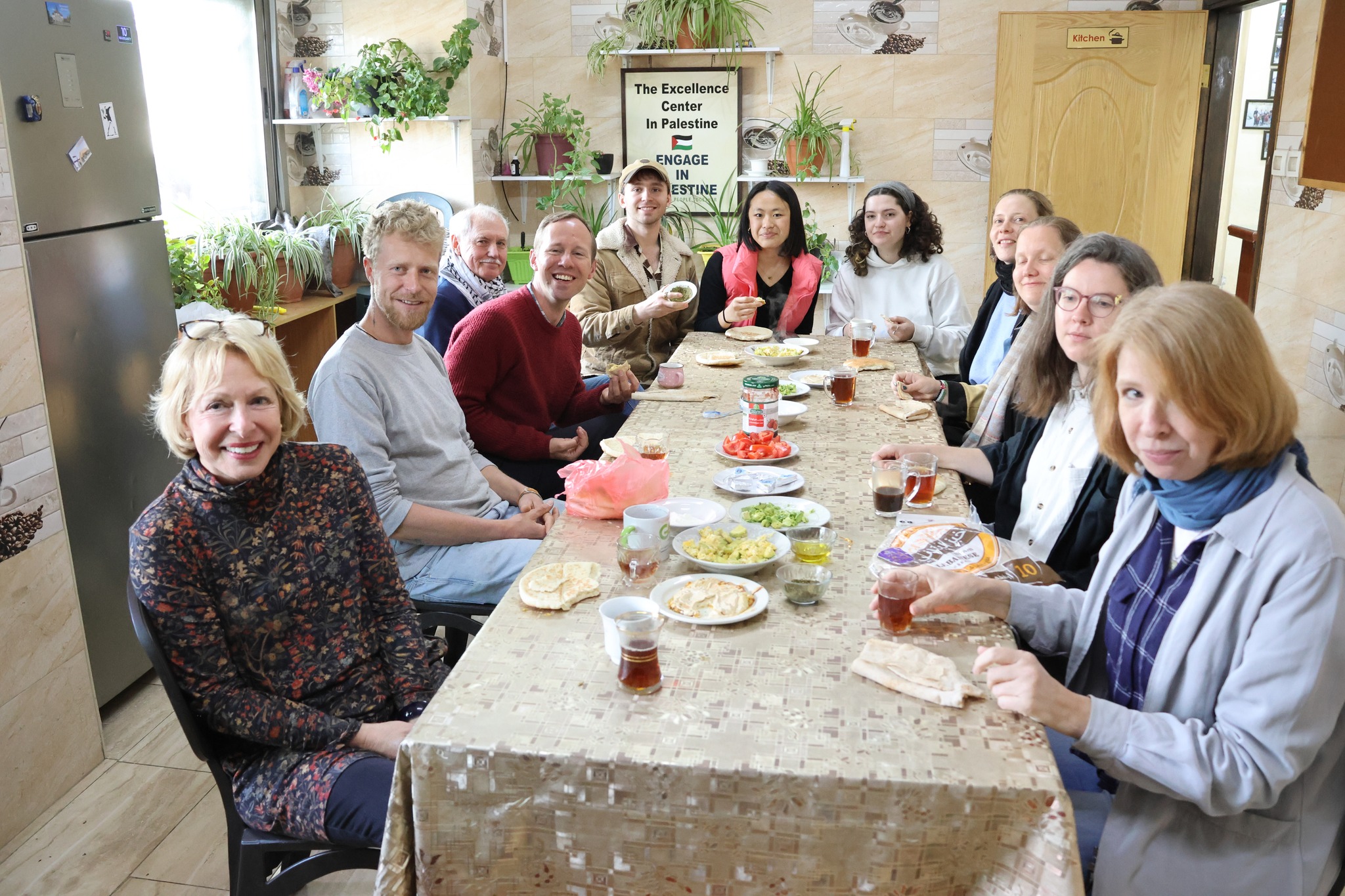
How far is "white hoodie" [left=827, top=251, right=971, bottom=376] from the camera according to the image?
3816 mm

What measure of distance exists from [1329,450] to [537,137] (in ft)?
12.8

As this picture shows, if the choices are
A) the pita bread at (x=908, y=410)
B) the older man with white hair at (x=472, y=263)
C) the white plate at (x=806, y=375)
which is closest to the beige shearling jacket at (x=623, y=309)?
the older man with white hair at (x=472, y=263)

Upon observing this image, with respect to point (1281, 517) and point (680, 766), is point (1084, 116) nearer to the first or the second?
point (1281, 517)

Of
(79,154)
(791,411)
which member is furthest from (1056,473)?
(79,154)

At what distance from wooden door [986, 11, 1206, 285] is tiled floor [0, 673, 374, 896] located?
4537 mm

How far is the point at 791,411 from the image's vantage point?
2.65 m

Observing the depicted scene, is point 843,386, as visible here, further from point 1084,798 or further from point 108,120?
point 108,120

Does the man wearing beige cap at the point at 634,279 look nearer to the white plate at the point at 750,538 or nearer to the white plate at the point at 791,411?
the white plate at the point at 791,411

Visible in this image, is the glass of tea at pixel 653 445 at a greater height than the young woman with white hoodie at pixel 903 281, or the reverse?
the young woman with white hoodie at pixel 903 281

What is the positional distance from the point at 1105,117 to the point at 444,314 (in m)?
3.72

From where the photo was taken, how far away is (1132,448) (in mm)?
1315

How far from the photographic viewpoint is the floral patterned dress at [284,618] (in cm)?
150

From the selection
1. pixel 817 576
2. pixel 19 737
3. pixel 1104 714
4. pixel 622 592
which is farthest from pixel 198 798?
pixel 1104 714

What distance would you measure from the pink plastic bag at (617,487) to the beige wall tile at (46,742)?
1.33 metres
